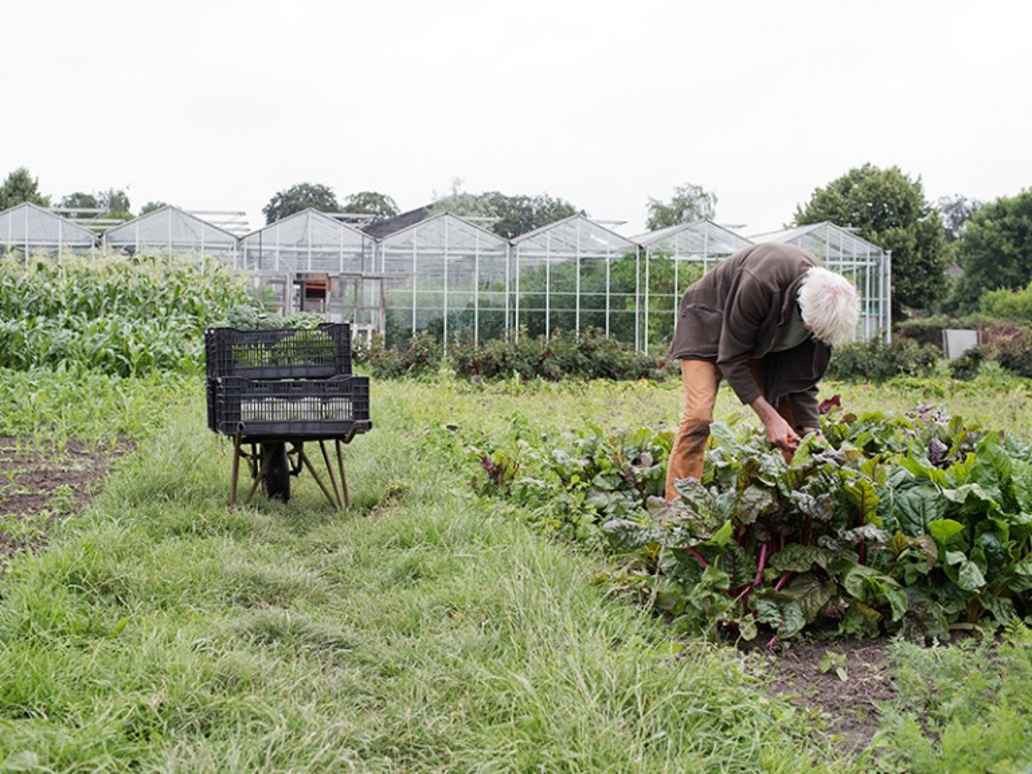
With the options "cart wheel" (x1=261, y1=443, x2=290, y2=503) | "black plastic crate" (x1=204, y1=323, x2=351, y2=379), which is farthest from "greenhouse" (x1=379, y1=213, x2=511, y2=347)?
"cart wheel" (x1=261, y1=443, x2=290, y2=503)

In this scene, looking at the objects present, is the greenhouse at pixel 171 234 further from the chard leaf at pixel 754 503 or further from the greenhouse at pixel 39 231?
the chard leaf at pixel 754 503

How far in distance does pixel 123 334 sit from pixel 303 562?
7883 mm

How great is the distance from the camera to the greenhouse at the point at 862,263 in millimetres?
26641

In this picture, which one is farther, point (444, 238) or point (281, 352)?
point (444, 238)

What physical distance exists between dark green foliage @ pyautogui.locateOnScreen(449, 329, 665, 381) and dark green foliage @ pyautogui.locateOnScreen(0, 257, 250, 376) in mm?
3695

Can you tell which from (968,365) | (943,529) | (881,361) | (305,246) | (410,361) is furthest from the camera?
(305,246)

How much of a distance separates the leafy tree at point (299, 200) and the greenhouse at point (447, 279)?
106ft

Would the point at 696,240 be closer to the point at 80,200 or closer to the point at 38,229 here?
the point at 38,229

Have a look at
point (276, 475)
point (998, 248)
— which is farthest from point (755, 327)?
point (998, 248)

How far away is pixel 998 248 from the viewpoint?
4491 centimetres

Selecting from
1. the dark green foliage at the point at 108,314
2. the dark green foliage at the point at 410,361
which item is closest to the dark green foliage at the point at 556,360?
the dark green foliage at the point at 410,361

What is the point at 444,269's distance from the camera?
80.5 ft

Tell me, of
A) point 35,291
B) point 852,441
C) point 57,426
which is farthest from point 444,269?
point 852,441

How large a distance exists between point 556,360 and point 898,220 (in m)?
29.3
